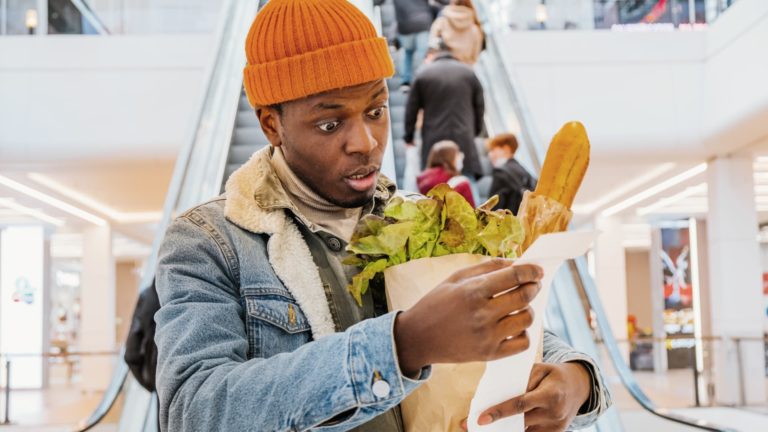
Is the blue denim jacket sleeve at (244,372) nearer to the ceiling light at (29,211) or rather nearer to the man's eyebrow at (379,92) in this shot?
the man's eyebrow at (379,92)

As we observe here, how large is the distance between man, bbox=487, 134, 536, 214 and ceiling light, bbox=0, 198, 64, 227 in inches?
489

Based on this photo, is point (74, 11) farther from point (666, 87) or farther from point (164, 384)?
point (164, 384)

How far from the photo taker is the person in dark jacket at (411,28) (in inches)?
343

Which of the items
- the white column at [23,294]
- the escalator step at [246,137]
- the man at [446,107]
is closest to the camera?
the man at [446,107]

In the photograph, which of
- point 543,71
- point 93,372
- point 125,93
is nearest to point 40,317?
point 93,372

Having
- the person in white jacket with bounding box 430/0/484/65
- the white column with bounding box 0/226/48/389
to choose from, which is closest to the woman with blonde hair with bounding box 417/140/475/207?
the person in white jacket with bounding box 430/0/484/65

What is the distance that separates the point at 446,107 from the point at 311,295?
5.62 metres

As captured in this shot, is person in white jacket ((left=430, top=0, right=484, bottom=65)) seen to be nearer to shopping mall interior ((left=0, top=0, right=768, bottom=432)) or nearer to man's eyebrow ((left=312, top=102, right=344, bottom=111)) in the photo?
shopping mall interior ((left=0, top=0, right=768, bottom=432))

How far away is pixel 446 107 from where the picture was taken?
6730mm

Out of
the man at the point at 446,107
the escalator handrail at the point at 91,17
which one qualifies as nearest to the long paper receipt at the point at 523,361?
the man at the point at 446,107

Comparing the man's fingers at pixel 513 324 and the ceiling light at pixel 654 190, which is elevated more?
the man's fingers at pixel 513 324

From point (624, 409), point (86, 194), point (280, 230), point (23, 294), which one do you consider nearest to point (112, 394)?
point (624, 409)

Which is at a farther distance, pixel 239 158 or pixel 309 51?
pixel 239 158

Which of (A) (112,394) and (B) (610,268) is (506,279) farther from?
(B) (610,268)
